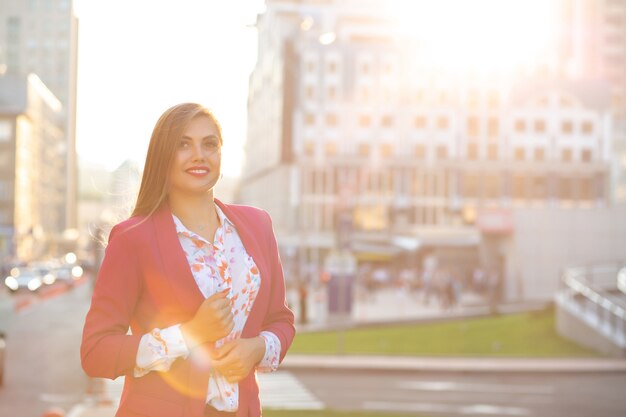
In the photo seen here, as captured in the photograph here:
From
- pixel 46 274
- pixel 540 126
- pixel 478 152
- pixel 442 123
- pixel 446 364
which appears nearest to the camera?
pixel 446 364

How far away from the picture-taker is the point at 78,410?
41.1 ft

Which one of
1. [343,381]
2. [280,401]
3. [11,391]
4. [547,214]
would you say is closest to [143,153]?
[280,401]

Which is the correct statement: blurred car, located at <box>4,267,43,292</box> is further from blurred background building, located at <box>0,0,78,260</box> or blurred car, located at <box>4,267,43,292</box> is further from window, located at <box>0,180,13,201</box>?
window, located at <box>0,180,13,201</box>

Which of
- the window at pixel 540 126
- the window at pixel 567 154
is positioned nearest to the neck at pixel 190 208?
the window at pixel 540 126

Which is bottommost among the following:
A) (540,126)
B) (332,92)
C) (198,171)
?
(198,171)

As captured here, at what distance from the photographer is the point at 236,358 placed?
9.76ft

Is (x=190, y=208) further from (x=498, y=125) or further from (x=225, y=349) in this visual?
(x=498, y=125)

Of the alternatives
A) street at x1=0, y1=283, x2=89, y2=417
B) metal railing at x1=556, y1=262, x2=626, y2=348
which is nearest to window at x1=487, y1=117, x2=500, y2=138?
street at x1=0, y1=283, x2=89, y2=417

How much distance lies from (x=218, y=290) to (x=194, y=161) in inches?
16.9

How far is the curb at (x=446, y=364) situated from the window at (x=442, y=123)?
6762 centimetres

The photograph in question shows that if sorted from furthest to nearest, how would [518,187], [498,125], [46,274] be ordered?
[518,187] < [498,125] < [46,274]

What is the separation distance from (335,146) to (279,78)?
10.3 meters

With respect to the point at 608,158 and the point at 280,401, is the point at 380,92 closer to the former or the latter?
the point at 608,158

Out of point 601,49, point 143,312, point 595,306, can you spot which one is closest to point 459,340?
point 595,306
